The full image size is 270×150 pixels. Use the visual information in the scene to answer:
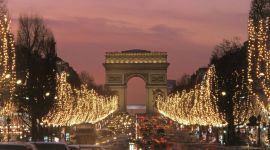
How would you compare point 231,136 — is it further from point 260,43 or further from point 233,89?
point 260,43

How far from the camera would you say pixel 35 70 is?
8006cm

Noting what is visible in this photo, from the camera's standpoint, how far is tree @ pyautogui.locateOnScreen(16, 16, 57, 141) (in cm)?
7812

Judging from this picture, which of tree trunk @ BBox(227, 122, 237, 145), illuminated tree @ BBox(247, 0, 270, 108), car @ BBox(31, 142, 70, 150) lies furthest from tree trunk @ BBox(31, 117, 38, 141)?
car @ BBox(31, 142, 70, 150)

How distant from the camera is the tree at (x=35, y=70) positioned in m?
78.1

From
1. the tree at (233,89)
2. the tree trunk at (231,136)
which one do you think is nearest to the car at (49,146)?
the tree trunk at (231,136)

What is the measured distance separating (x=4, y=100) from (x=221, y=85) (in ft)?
93.7

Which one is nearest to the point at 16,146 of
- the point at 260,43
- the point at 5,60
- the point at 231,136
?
the point at 260,43

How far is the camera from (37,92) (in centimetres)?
8106

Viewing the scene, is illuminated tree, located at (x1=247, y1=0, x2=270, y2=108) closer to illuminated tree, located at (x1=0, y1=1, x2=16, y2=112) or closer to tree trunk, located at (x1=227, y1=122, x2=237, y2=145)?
tree trunk, located at (x1=227, y1=122, x2=237, y2=145)

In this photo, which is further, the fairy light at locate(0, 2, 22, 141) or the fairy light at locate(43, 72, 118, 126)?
the fairy light at locate(43, 72, 118, 126)

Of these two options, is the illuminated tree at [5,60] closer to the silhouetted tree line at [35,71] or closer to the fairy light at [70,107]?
the silhouetted tree line at [35,71]

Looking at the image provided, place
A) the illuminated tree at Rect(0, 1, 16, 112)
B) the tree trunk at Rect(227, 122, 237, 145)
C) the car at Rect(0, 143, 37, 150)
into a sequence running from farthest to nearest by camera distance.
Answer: the tree trunk at Rect(227, 122, 237, 145) → the illuminated tree at Rect(0, 1, 16, 112) → the car at Rect(0, 143, 37, 150)

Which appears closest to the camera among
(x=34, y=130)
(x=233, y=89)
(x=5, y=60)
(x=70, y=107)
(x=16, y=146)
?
(x=16, y=146)

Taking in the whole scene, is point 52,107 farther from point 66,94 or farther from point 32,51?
point 66,94
